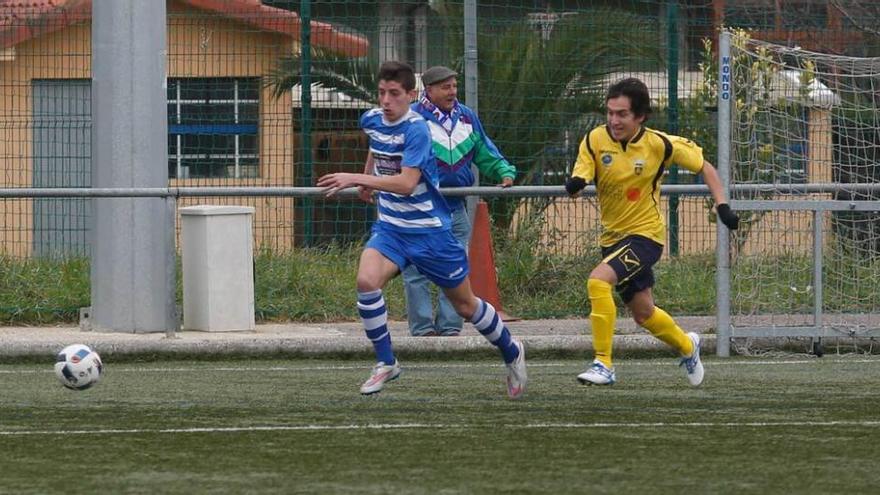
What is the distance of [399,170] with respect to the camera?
30.6ft

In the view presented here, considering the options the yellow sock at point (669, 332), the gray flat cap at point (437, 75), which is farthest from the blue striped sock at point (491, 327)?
the gray flat cap at point (437, 75)

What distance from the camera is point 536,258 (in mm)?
14914

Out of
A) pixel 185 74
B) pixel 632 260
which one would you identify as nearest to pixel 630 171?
pixel 632 260

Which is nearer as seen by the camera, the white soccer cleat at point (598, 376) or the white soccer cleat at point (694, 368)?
the white soccer cleat at point (598, 376)

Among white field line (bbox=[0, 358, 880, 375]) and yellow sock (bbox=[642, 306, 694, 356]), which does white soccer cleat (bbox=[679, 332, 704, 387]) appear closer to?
yellow sock (bbox=[642, 306, 694, 356])

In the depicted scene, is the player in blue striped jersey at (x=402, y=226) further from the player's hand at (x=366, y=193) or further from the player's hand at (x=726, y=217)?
the player's hand at (x=726, y=217)

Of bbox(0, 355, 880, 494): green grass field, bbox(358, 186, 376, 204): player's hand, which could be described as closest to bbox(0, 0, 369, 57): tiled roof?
bbox(0, 355, 880, 494): green grass field

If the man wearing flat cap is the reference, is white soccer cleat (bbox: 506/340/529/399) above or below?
below

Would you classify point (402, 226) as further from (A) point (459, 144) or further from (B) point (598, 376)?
(A) point (459, 144)

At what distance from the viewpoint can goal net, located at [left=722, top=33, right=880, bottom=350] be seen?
12055 mm

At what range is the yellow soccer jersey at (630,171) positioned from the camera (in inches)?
376

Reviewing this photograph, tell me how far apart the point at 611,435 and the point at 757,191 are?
15.7 ft

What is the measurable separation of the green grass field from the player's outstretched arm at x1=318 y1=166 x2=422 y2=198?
3.36ft

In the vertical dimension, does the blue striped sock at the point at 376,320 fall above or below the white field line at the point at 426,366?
above
